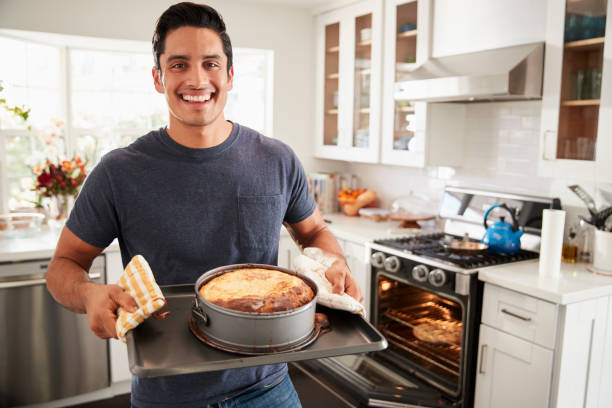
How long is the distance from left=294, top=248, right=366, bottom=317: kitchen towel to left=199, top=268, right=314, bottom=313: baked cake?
0.04 metres

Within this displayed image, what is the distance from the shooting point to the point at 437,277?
248 cm

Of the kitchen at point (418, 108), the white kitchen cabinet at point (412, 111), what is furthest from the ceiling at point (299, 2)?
the white kitchen cabinet at point (412, 111)

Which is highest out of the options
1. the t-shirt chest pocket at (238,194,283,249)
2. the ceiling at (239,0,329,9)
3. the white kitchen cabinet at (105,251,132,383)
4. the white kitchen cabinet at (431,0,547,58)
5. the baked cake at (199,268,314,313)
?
the ceiling at (239,0,329,9)

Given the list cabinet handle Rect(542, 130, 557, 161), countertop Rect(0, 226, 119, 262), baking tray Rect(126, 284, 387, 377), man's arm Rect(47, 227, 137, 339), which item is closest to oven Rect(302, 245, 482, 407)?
cabinet handle Rect(542, 130, 557, 161)

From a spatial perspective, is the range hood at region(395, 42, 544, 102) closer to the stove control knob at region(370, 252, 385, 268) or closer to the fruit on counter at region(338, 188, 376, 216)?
the stove control knob at region(370, 252, 385, 268)

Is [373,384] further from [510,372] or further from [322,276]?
[322,276]

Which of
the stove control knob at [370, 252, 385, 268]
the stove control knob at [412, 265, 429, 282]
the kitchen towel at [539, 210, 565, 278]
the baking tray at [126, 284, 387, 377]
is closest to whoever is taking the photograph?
the baking tray at [126, 284, 387, 377]

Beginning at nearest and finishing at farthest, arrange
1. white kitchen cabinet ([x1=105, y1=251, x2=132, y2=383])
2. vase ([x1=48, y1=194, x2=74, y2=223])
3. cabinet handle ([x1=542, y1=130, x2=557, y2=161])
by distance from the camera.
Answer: cabinet handle ([x1=542, y1=130, x2=557, y2=161]), white kitchen cabinet ([x1=105, y1=251, x2=132, y2=383]), vase ([x1=48, y1=194, x2=74, y2=223])

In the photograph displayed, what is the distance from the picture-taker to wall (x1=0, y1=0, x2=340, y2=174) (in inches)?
125

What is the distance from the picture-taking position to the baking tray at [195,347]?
34.8 inches

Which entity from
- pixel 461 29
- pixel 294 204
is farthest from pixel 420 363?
pixel 461 29

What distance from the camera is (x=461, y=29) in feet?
9.15

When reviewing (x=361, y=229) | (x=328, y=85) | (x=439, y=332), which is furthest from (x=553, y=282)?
(x=328, y=85)

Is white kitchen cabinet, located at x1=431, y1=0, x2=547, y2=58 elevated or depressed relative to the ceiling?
depressed
